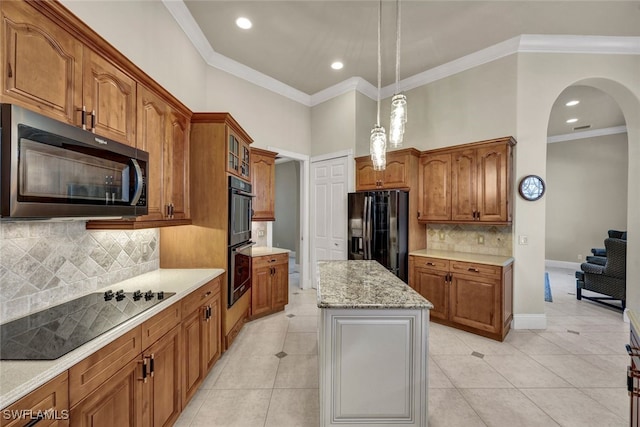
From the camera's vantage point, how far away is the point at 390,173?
3.90 meters

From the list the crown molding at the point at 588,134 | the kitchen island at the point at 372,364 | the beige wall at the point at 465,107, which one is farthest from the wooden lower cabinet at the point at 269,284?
the crown molding at the point at 588,134

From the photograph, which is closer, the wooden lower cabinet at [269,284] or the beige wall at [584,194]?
the wooden lower cabinet at [269,284]

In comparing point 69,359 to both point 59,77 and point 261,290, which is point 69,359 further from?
point 261,290

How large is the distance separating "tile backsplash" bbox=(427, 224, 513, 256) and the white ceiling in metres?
2.44

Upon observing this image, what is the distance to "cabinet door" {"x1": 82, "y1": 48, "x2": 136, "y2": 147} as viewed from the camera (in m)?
1.45

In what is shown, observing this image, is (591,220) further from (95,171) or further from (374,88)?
(95,171)

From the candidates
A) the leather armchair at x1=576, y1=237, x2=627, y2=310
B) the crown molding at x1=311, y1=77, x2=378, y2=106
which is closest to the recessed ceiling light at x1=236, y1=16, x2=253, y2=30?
the crown molding at x1=311, y1=77, x2=378, y2=106

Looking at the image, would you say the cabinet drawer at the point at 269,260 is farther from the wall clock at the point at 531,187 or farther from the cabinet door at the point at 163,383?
the wall clock at the point at 531,187

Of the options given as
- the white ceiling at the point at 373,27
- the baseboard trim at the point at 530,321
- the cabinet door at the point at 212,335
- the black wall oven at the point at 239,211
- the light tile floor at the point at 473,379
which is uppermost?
the white ceiling at the point at 373,27

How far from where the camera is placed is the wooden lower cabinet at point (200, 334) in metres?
1.86

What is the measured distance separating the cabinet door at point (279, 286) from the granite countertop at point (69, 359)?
1.68m

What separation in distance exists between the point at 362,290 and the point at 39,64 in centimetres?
212

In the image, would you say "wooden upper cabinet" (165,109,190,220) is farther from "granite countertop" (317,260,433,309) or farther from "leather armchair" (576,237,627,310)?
"leather armchair" (576,237,627,310)

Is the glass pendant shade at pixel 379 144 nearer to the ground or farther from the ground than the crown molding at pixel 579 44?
nearer to the ground
